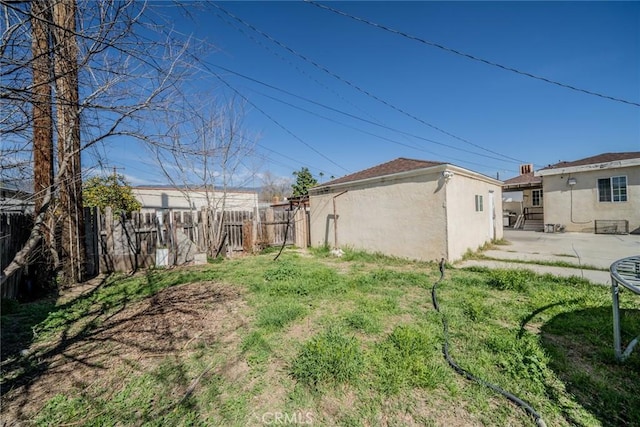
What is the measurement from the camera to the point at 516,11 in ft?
19.5

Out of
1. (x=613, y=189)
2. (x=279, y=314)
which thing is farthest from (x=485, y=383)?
(x=613, y=189)

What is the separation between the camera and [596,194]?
10969 mm

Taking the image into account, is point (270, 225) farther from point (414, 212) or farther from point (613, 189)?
point (613, 189)

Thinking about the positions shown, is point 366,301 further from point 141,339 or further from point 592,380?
point 141,339

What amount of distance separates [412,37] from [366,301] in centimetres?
539

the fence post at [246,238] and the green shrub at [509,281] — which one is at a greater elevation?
the fence post at [246,238]

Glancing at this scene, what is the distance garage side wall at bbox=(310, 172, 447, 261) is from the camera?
21.7 feet

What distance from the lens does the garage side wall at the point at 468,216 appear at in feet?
21.6

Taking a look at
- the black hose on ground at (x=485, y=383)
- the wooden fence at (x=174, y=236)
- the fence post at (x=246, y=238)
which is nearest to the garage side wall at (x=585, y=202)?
the wooden fence at (x=174, y=236)

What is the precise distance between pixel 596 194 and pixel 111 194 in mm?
21190

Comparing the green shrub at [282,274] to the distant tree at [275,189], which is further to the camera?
the distant tree at [275,189]


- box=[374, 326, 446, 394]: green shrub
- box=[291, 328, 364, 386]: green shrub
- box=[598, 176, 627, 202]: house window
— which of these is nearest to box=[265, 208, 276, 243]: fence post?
box=[291, 328, 364, 386]: green shrub

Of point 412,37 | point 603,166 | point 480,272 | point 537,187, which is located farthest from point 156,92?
point 537,187

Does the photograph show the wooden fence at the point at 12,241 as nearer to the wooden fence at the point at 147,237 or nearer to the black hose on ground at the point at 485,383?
the wooden fence at the point at 147,237
